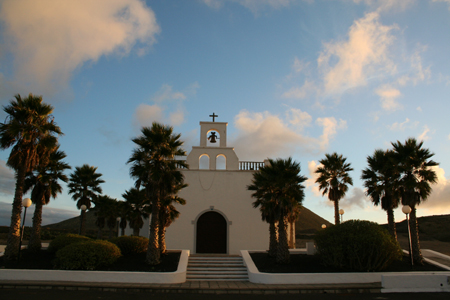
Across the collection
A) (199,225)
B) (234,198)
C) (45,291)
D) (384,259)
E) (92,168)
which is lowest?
(45,291)

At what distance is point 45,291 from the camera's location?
1205 cm

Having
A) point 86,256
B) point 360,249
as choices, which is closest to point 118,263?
point 86,256

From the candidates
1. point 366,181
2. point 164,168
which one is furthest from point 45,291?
point 366,181

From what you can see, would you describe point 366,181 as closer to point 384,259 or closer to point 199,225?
point 384,259

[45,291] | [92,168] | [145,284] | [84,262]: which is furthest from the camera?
[92,168]

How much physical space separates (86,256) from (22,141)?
6.87 meters

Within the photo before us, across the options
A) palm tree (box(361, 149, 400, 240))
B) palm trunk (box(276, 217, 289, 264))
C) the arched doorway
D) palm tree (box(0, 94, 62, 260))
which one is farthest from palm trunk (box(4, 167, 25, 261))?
palm tree (box(361, 149, 400, 240))

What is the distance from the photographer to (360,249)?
48.9 feet

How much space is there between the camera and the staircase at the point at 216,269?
15.4 m

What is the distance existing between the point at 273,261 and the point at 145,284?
6.93m

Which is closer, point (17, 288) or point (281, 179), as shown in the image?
point (17, 288)

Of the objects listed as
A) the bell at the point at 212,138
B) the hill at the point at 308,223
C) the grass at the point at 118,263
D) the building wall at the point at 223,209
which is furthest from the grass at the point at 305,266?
the hill at the point at 308,223

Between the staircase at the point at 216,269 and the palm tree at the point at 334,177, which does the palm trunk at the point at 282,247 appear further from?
the palm tree at the point at 334,177

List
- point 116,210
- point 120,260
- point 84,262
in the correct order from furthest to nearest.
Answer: point 116,210, point 120,260, point 84,262
